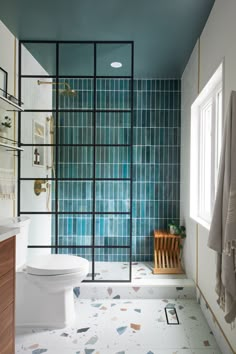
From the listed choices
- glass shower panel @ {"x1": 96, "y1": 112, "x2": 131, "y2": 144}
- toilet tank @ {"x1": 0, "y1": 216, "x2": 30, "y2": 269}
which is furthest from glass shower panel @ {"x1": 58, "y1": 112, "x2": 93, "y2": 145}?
Result: toilet tank @ {"x1": 0, "y1": 216, "x2": 30, "y2": 269}

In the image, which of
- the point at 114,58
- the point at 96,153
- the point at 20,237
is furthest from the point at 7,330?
the point at 114,58

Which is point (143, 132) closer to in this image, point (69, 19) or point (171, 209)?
point (171, 209)

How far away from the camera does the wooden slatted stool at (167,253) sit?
10.2 feet

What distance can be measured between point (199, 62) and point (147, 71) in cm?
82

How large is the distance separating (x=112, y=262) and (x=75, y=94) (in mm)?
1851

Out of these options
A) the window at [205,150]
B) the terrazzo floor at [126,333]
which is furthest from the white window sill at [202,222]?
the terrazzo floor at [126,333]

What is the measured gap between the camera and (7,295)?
1.55m

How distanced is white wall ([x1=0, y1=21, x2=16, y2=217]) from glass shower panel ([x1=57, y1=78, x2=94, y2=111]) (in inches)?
20.7

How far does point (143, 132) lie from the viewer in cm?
343

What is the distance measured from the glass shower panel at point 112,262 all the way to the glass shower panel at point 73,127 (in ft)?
4.01

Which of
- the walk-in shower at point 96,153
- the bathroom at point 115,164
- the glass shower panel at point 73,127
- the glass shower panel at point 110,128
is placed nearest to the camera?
the bathroom at point 115,164

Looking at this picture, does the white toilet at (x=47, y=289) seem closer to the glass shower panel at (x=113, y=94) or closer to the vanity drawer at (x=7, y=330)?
the vanity drawer at (x=7, y=330)

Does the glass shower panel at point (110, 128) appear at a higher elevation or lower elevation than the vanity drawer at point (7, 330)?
higher

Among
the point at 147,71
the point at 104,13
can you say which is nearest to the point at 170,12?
the point at 104,13
